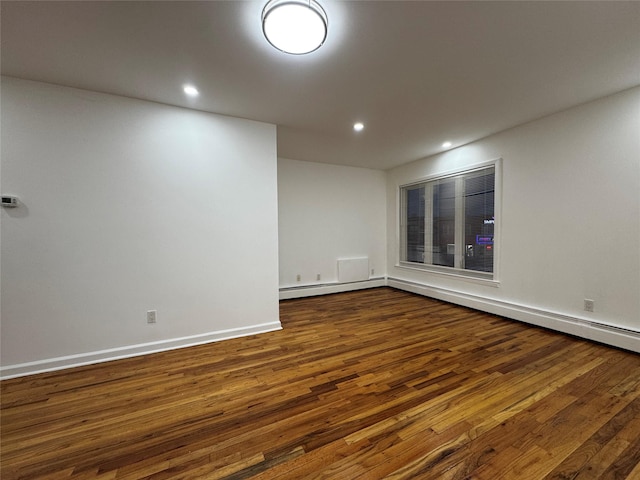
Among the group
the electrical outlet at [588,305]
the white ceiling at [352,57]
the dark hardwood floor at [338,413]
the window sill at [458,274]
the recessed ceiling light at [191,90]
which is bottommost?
the dark hardwood floor at [338,413]

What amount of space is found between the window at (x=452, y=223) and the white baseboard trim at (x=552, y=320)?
1.34 ft

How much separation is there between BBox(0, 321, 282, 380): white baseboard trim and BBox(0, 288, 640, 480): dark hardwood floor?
0.36 feet

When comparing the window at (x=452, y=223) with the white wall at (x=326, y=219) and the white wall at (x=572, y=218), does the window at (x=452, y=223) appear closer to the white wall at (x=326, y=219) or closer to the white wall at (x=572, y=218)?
the white wall at (x=572, y=218)

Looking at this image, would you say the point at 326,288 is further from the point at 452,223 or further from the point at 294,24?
the point at 294,24

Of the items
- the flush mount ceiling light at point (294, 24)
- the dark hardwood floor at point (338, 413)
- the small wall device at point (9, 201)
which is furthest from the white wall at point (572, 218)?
the small wall device at point (9, 201)

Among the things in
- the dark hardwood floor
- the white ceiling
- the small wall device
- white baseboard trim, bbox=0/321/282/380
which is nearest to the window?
the white ceiling

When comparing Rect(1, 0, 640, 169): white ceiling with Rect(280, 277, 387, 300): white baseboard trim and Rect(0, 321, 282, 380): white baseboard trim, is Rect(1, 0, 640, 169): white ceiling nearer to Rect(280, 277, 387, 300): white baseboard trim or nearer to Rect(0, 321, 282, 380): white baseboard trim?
Rect(0, 321, 282, 380): white baseboard trim

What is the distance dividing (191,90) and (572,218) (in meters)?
4.33

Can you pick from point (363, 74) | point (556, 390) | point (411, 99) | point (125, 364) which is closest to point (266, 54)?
point (363, 74)

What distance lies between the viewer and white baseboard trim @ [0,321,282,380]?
2155 mm

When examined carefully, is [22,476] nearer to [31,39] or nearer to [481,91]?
[31,39]

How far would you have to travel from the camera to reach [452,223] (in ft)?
14.2

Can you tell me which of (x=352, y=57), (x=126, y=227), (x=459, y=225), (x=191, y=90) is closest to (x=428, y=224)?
(x=459, y=225)

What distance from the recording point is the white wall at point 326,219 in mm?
4633
